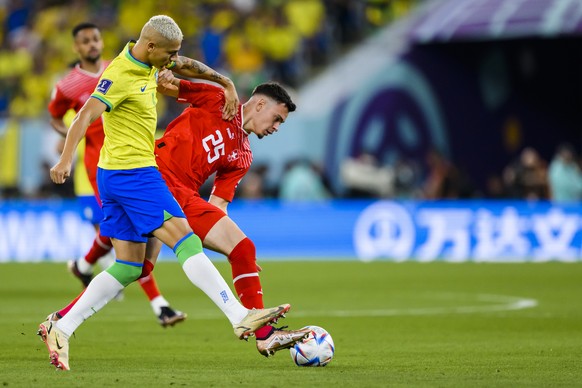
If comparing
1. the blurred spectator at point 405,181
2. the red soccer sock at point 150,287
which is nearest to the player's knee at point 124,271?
the red soccer sock at point 150,287

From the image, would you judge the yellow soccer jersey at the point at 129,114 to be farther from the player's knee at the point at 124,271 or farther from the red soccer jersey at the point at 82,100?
the red soccer jersey at the point at 82,100

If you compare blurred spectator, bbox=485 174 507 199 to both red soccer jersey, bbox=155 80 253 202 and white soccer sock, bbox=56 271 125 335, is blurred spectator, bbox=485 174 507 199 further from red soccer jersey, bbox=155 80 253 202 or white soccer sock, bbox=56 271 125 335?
white soccer sock, bbox=56 271 125 335

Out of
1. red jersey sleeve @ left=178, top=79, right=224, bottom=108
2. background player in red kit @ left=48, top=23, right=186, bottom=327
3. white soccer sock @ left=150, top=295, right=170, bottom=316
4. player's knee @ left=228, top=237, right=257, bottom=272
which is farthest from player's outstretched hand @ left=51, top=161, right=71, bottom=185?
background player in red kit @ left=48, top=23, right=186, bottom=327

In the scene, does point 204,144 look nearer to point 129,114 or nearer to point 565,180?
point 129,114

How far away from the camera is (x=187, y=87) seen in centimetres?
929

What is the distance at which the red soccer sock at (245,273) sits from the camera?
8781 mm

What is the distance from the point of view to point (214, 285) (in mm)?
8156

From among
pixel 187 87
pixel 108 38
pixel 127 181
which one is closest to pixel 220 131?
pixel 187 87

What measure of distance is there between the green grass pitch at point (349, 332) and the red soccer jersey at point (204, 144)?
1.34m

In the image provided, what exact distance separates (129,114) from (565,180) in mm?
17372

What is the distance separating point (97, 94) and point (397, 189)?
58.3 feet

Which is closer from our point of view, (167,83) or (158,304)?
(167,83)

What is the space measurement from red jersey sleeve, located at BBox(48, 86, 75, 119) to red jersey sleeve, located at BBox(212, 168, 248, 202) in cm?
330

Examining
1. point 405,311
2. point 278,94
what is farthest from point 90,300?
point 405,311
